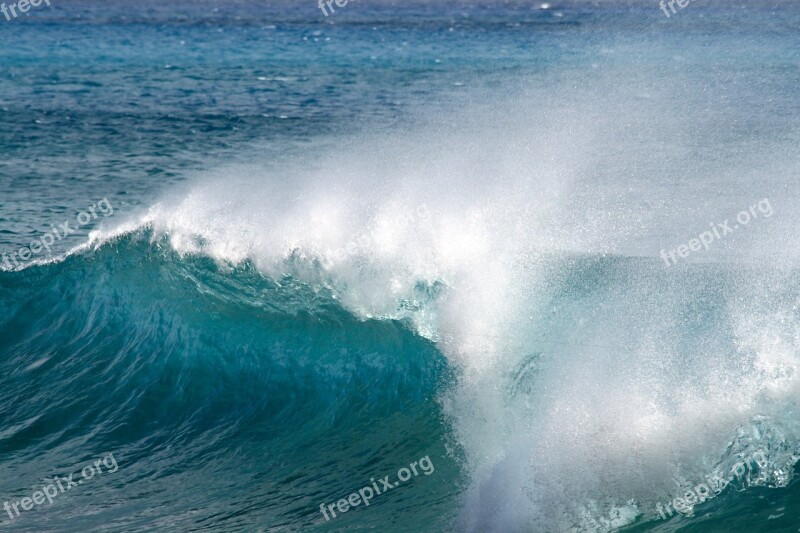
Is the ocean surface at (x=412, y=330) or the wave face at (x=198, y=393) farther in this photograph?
the wave face at (x=198, y=393)

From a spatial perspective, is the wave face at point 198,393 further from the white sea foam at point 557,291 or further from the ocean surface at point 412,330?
the white sea foam at point 557,291

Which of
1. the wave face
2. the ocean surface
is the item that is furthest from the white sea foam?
the wave face

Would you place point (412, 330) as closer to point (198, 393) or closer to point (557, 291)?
point (557, 291)

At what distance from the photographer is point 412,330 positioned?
10469 millimetres

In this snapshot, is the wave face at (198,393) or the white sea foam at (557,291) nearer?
the white sea foam at (557,291)

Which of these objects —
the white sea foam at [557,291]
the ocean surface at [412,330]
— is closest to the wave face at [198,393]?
the ocean surface at [412,330]

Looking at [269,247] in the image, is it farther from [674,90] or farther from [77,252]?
[674,90]

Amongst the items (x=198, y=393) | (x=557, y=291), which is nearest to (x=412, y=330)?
(x=557, y=291)

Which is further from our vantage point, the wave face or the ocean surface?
the wave face

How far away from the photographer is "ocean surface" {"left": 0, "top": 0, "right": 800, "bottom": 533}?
7.97 meters

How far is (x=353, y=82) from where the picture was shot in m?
28.8

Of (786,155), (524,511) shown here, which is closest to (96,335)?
(524,511)

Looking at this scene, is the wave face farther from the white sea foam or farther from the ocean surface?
the white sea foam

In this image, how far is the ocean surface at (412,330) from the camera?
7.97 metres
